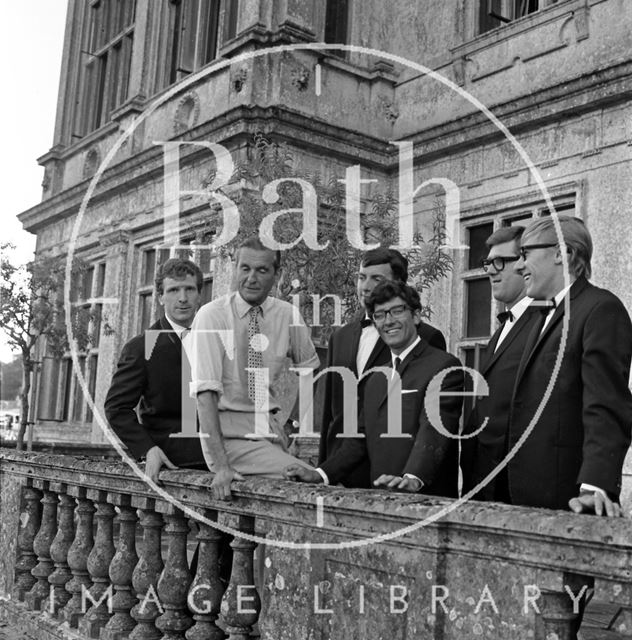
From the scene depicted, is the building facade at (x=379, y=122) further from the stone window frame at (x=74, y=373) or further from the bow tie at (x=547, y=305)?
the bow tie at (x=547, y=305)

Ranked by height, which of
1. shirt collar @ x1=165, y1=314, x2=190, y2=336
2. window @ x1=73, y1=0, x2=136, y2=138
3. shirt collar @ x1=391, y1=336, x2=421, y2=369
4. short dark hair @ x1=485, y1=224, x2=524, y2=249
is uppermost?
window @ x1=73, y1=0, x2=136, y2=138

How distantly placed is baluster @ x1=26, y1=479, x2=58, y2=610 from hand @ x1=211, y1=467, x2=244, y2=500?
1.80 meters

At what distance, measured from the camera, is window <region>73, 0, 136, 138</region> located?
14.6 m

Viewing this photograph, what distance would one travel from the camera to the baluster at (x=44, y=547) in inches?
185

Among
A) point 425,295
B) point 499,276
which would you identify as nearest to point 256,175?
point 425,295

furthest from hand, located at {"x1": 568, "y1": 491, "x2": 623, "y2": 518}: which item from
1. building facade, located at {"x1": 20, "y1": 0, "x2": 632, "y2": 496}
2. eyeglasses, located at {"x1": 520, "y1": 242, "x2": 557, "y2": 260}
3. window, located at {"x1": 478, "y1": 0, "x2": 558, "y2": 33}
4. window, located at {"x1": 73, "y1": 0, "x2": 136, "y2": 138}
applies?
window, located at {"x1": 73, "y1": 0, "x2": 136, "y2": 138}

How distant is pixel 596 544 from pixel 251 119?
8.69 m

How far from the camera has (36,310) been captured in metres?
13.9

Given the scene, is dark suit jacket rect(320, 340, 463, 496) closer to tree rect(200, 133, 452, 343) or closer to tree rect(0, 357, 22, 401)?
tree rect(200, 133, 452, 343)

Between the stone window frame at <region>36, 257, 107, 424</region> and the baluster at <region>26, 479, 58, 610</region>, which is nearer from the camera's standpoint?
the baluster at <region>26, 479, 58, 610</region>

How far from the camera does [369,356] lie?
13.0 ft

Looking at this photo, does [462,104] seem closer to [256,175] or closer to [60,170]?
[256,175]

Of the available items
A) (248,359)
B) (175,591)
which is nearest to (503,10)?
(248,359)

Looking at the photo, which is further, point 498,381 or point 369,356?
point 369,356
